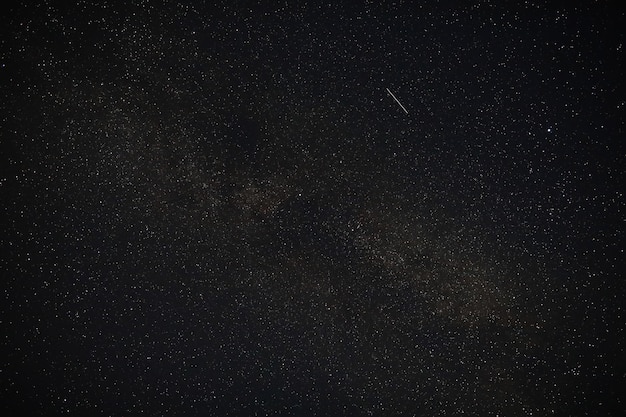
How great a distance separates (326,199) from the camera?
92cm

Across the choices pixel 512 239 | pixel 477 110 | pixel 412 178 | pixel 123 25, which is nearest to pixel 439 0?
pixel 477 110

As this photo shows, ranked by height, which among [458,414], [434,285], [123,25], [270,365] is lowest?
[270,365]

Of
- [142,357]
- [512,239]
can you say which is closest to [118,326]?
[142,357]

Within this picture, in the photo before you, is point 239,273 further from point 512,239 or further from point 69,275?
point 512,239

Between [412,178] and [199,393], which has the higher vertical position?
[412,178]

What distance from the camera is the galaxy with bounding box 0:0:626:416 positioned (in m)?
0.87

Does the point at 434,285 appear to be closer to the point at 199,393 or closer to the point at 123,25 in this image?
the point at 199,393

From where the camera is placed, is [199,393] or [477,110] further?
[199,393]

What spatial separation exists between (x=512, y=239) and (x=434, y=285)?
22 centimetres

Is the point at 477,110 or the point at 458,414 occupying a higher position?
the point at 477,110

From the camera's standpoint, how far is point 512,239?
0.90 meters

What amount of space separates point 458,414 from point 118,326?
3.10ft

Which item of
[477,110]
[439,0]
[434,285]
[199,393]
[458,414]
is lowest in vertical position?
[199,393]

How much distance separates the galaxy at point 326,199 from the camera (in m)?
0.87
